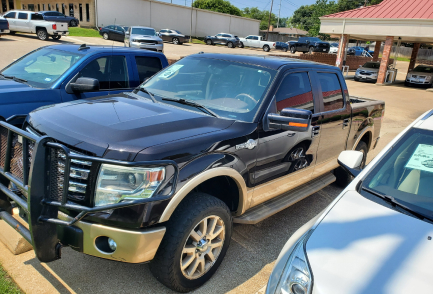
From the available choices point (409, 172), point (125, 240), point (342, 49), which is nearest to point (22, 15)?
point (342, 49)

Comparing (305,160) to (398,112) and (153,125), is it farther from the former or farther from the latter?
(398,112)

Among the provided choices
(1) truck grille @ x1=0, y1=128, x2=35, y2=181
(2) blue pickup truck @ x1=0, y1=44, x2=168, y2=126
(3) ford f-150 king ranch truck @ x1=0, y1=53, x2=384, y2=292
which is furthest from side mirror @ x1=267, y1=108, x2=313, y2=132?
(2) blue pickup truck @ x1=0, y1=44, x2=168, y2=126

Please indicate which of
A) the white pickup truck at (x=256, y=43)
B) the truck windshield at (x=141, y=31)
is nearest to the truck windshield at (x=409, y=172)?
the truck windshield at (x=141, y=31)

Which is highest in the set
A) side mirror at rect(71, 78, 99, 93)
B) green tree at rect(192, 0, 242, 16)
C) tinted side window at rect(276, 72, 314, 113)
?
green tree at rect(192, 0, 242, 16)

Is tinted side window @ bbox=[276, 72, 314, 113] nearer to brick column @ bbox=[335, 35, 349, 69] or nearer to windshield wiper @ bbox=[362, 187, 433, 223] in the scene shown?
windshield wiper @ bbox=[362, 187, 433, 223]

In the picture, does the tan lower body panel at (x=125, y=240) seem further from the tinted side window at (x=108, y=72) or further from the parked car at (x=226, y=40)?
the parked car at (x=226, y=40)

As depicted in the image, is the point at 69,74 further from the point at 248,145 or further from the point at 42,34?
the point at 42,34

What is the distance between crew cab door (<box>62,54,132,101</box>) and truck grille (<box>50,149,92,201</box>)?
2.72 metres

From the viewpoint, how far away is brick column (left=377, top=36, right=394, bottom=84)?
22.3 metres

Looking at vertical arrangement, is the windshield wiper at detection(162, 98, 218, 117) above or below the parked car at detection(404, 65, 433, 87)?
above

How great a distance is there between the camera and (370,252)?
6.46 ft

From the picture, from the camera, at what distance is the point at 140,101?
3.58m

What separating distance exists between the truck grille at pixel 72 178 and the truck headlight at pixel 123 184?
120 mm

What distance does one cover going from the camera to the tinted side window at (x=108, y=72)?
17.4 ft
